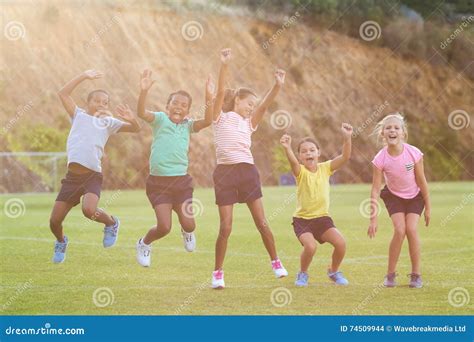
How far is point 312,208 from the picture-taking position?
7.58 m

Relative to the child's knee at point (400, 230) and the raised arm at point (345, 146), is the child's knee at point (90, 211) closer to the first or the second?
the raised arm at point (345, 146)

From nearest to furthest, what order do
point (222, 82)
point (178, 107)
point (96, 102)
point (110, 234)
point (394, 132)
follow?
point (222, 82) → point (394, 132) → point (178, 107) → point (96, 102) → point (110, 234)

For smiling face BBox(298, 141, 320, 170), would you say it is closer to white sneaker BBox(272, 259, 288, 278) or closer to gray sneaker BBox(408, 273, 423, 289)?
white sneaker BBox(272, 259, 288, 278)

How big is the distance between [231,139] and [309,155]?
2.26ft

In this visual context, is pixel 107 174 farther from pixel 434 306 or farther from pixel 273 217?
pixel 434 306

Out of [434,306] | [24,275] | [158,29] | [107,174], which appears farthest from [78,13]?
[434,306]

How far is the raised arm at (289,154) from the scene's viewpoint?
23.6ft

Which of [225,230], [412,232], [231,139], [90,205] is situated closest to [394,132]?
[412,232]

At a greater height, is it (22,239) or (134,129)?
(134,129)

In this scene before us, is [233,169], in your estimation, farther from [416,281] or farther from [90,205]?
[416,281]

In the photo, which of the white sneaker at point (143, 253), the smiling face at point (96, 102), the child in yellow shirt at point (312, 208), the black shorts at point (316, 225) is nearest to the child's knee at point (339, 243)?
the child in yellow shirt at point (312, 208)

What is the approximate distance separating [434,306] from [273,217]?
7.97 m

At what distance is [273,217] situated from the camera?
14883mm

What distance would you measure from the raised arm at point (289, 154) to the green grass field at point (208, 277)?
3.06 feet
